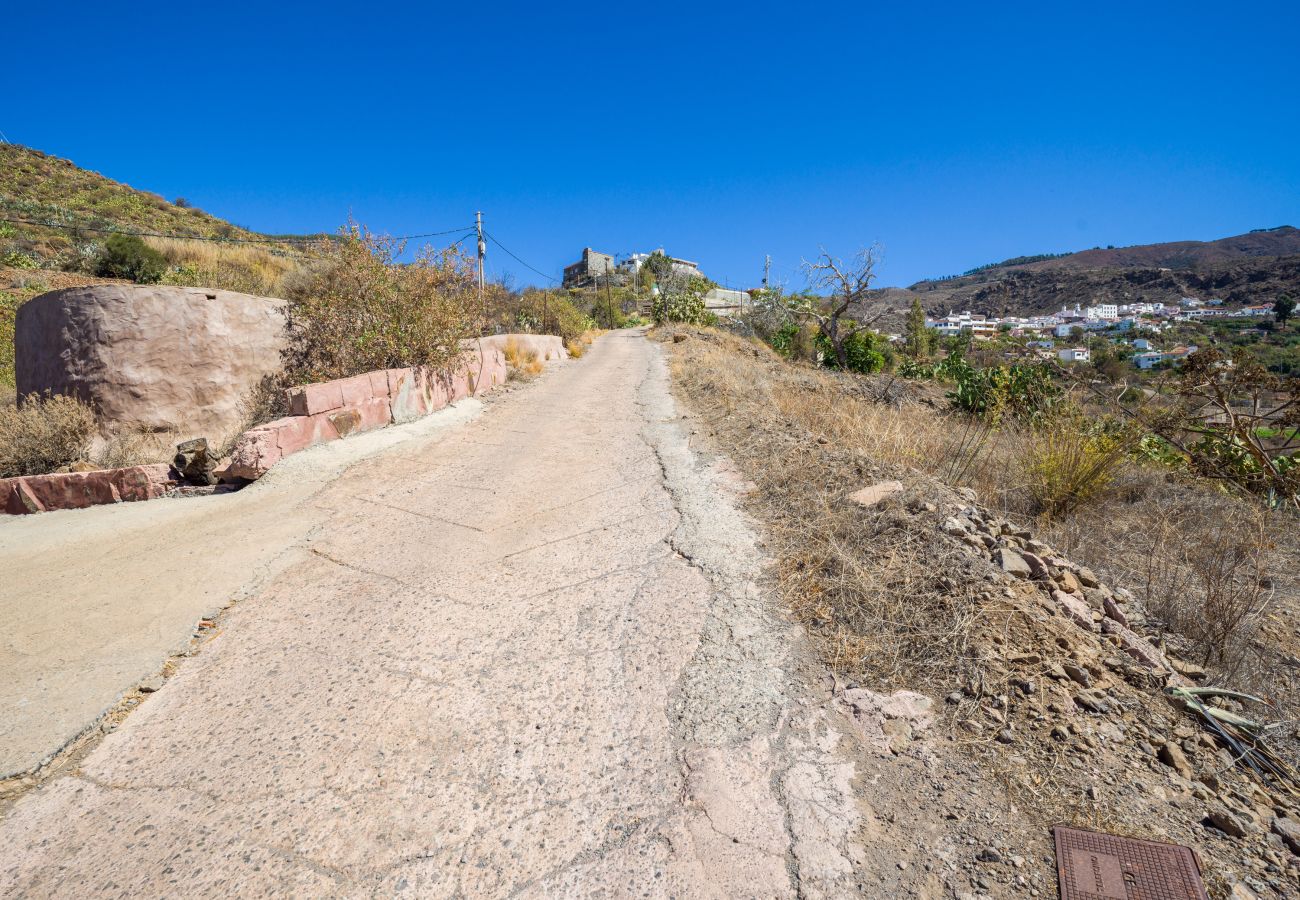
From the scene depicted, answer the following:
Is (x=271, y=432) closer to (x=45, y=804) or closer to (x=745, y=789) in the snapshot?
(x=45, y=804)

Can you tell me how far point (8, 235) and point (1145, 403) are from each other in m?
25.0

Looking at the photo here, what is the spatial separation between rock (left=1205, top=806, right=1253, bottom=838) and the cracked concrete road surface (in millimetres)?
967

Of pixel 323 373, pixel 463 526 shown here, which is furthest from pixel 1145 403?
pixel 323 373

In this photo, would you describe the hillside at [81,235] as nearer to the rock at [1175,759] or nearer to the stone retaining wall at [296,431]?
the stone retaining wall at [296,431]

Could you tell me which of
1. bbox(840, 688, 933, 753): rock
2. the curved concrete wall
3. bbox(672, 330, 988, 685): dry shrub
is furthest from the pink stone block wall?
bbox(840, 688, 933, 753): rock

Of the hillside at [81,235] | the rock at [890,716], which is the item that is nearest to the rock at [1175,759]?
the rock at [890,716]

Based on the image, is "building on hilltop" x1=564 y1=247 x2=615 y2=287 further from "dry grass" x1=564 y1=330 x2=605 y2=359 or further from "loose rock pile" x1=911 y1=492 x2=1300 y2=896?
"loose rock pile" x1=911 y1=492 x2=1300 y2=896

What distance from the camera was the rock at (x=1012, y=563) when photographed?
256 cm

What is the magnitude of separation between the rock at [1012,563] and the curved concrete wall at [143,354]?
708 centimetres

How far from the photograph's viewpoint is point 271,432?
4.79 meters

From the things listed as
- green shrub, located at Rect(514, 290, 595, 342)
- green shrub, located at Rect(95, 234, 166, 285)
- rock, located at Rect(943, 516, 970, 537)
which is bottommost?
rock, located at Rect(943, 516, 970, 537)

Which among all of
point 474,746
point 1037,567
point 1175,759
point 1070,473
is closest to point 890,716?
point 1175,759

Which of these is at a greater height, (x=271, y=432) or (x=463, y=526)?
(x=271, y=432)

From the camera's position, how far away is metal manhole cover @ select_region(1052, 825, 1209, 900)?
4.46 feet
